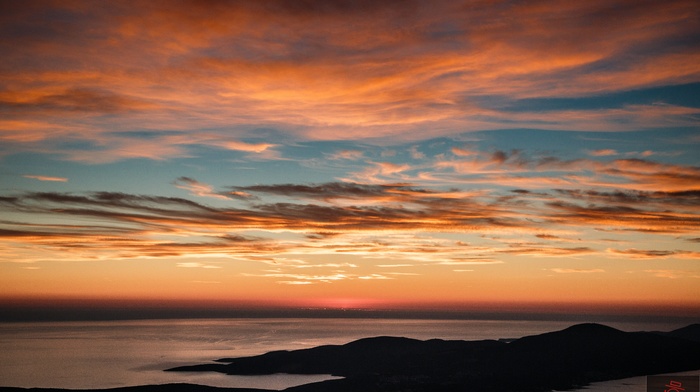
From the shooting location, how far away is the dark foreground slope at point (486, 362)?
118 metres

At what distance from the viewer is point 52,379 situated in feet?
496

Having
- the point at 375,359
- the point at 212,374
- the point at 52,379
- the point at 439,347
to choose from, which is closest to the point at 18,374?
the point at 52,379

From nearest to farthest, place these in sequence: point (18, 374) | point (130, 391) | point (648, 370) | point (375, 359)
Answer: point (130, 391)
point (648, 370)
point (375, 359)
point (18, 374)

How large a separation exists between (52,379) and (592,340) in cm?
13961

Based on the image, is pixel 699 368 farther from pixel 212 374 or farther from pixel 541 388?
pixel 212 374

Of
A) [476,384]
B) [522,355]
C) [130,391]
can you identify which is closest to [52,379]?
[130,391]

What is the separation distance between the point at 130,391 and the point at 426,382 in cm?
5785

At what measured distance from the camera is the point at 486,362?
131 metres

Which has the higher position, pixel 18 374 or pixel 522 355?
pixel 522 355

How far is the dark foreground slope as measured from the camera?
117938mm

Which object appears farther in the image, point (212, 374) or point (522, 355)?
point (212, 374)

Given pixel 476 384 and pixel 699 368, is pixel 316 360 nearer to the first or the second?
pixel 476 384

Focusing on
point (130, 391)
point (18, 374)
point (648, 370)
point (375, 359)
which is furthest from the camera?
point (18, 374)

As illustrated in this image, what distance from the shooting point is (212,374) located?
A: 506 feet
